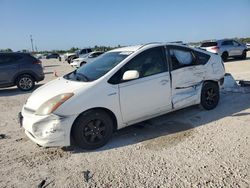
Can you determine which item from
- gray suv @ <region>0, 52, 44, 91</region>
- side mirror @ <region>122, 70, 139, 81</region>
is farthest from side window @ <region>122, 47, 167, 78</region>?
gray suv @ <region>0, 52, 44, 91</region>

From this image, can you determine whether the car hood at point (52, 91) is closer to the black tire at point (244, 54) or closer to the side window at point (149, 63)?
the side window at point (149, 63)

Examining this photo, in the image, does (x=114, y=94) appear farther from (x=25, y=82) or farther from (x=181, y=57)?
(x=25, y=82)

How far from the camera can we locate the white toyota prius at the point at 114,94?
14.0 ft

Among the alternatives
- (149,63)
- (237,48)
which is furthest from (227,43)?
(149,63)

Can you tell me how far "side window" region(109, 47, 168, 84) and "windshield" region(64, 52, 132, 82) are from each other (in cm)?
20

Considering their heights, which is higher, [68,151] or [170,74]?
[170,74]

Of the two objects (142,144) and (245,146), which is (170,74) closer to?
(142,144)

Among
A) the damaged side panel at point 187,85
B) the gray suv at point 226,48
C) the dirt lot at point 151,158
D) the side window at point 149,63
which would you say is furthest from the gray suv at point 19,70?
the gray suv at point 226,48

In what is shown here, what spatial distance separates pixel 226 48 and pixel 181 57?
52.8 feet

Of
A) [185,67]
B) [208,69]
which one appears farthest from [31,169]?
[208,69]

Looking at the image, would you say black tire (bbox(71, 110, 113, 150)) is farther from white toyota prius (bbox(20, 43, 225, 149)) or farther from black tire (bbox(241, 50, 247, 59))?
black tire (bbox(241, 50, 247, 59))

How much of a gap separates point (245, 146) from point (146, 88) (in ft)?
6.07

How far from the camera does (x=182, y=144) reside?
4.47 meters

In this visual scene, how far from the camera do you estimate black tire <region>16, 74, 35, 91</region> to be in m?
11.5
